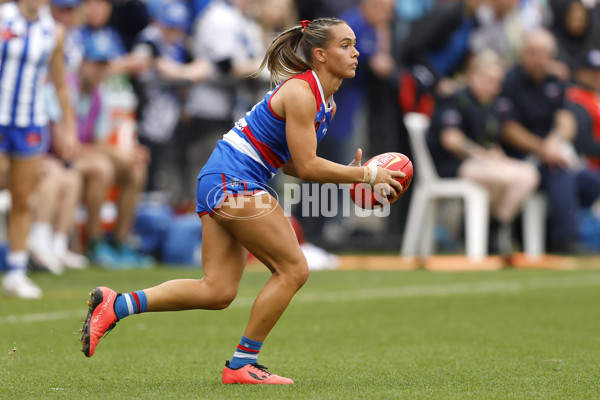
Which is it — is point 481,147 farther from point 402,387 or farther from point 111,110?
point 402,387

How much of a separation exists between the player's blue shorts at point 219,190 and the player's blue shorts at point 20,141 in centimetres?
402

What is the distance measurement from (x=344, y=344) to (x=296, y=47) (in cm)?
203

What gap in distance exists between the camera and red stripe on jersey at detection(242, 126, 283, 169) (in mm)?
5109

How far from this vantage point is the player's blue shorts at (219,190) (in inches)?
197

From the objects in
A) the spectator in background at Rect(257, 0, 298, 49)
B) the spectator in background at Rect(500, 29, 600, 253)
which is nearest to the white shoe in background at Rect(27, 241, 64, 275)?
Answer: the spectator in background at Rect(257, 0, 298, 49)

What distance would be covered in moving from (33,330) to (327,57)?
3000 mm

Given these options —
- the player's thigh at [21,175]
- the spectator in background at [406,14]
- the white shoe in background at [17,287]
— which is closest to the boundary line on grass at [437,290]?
the white shoe in background at [17,287]

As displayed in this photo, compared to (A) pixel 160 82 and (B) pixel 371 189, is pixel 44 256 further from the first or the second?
(B) pixel 371 189

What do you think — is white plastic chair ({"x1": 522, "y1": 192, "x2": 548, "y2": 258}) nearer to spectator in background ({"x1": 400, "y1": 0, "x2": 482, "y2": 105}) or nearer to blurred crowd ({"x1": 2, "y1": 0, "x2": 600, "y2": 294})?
blurred crowd ({"x1": 2, "y1": 0, "x2": 600, "y2": 294})

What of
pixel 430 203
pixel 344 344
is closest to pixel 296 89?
pixel 344 344

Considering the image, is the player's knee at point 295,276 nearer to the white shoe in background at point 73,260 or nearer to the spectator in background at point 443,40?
the white shoe in background at point 73,260

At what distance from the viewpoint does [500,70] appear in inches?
503

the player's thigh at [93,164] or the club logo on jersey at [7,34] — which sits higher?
the club logo on jersey at [7,34]

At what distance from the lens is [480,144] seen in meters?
12.4
